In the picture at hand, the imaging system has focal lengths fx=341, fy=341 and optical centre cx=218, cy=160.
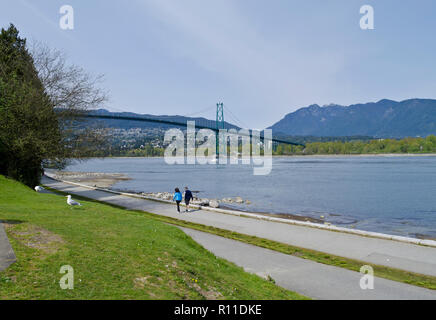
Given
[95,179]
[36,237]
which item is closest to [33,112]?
[36,237]

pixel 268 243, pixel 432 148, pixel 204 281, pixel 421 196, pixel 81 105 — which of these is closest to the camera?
pixel 204 281

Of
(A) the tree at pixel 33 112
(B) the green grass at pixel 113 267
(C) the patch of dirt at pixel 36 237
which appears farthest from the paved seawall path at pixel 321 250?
(A) the tree at pixel 33 112

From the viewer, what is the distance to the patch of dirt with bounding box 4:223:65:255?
564 cm

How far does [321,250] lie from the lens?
29.7ft

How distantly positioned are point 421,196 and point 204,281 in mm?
28204

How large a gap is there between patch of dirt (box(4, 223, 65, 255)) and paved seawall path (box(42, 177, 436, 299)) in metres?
3.87

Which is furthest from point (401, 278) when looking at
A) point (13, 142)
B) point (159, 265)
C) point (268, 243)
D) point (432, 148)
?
point (432, 148)

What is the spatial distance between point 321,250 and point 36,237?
6.75 metres

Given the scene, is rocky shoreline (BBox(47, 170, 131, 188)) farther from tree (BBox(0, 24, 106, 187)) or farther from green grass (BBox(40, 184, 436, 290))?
green grass (BBox(40, 184, 436, 290))

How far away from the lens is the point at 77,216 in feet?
30.5

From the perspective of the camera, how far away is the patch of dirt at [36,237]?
5.64 m

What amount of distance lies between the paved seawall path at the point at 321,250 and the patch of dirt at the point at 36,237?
3.87m

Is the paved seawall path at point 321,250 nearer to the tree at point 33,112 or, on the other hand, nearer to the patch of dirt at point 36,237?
the patch of dirt at point 36,237
